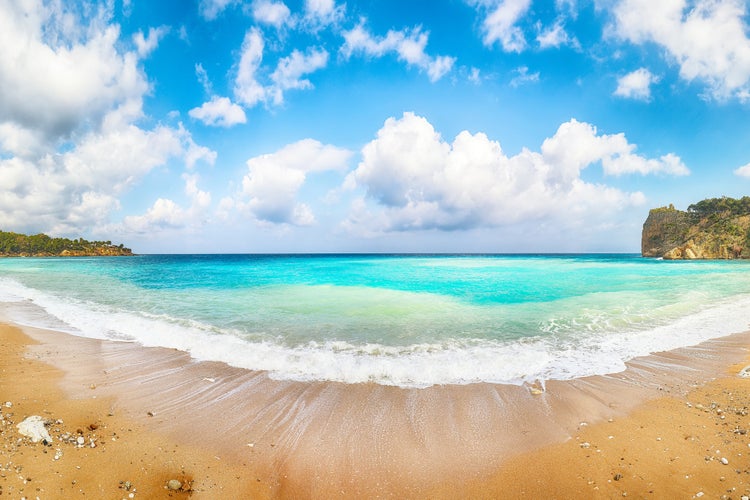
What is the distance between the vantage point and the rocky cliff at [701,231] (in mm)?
75769

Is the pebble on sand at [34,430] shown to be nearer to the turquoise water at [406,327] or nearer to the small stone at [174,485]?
the small stone at [174,485]

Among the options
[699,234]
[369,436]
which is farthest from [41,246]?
[699,234]

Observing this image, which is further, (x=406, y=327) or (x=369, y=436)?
(x=406, y=327)

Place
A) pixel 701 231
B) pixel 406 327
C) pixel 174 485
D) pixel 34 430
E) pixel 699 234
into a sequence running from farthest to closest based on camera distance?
pixel 701 231 < pixel 699 234 < pixel 406 327 < pixel 34 430 < pixel 174 485

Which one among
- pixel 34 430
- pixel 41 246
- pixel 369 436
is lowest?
pixel 369 436

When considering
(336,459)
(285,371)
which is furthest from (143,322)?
(336,459)

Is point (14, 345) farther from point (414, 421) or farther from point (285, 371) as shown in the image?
point (414, 421)

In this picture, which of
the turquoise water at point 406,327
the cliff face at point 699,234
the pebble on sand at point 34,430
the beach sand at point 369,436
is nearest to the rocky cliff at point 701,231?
the cliff face at point 699,234

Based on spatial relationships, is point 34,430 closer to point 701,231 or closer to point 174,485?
point 174,485

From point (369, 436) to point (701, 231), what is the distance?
119 m

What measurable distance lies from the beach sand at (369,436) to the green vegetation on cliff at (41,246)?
185585 millimetres

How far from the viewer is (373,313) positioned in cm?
1465

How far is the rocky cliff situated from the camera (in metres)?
75.8

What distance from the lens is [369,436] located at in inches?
202
